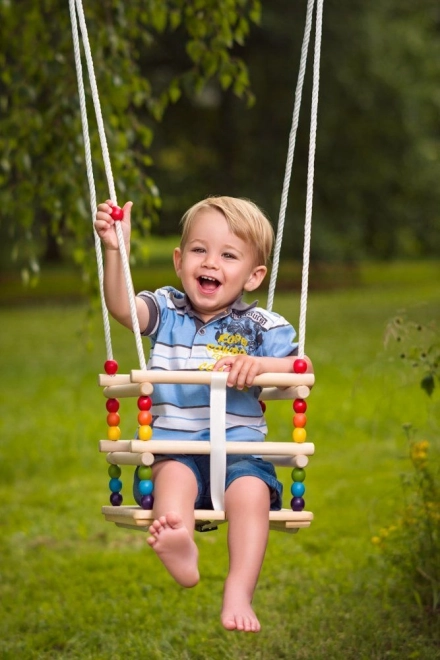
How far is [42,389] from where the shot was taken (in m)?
12.9

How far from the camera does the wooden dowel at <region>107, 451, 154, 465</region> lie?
327cm

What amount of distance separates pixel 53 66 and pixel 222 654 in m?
3.47

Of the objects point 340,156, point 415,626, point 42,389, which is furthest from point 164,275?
point 415,626

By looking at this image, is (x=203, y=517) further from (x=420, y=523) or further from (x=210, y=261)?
(x=420, y=523)

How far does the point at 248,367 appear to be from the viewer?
10.9 ft

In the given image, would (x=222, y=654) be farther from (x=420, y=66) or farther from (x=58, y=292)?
(x=58, y=292)

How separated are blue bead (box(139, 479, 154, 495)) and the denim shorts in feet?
0.28

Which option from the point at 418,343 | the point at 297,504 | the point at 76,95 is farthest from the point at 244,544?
the point at 76,95

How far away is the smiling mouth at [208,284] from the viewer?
363 cm

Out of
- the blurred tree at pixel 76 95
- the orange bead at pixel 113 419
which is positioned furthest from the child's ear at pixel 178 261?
the blurred tree at pixel 76 95

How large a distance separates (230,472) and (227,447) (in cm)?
16

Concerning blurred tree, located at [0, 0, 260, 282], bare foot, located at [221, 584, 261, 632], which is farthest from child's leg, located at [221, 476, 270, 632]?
blurred tree, located at [0, 0, 260, 282]

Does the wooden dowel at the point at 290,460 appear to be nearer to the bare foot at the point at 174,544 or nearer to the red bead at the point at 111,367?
the bare foot at the point at 174,544

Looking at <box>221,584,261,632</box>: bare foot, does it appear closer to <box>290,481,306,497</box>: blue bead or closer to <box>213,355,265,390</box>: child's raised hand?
<box>290,481,306,497</box>: blue bead
